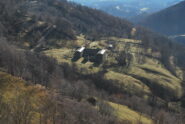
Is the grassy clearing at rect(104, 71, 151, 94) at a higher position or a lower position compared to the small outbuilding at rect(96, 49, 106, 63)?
lower

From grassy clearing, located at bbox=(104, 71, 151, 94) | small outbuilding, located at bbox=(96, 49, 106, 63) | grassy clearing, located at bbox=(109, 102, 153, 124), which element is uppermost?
small outbuilding, located at bbox=(96, 49, 106, 63)

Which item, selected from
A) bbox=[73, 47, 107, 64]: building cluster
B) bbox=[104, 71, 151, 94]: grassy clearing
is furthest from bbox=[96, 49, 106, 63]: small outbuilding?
bbox=[104, 71, 151, 94]: grassy clearing

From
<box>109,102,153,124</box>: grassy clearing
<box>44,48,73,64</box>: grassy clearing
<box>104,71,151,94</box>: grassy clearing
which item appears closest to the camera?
<box>109,102,153,124</box>: grassy clearing

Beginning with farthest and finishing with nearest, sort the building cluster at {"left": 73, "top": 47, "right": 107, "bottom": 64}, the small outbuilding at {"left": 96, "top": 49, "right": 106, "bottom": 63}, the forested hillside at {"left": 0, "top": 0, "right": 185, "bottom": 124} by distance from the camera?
1. the building cluster at {"left": 73, "top": 47, "right": 107, "bottom": 64}
2. the small outbuilding at {"left": 96, "top": 49, "right": 106, "bottom": 63}
3. the forested hillside at {"left": 0, "top": 0, "right": 185, "bottom": 124}

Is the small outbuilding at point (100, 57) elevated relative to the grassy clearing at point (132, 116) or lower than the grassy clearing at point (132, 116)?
elevated

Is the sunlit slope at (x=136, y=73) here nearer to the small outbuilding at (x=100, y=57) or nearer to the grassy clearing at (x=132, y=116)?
the small outbuilding at (x=100, y=57)

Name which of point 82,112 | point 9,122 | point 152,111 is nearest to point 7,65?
point 82,112

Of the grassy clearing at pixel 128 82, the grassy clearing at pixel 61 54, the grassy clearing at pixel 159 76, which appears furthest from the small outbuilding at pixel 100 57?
the grassy clearing at pixel 159 76

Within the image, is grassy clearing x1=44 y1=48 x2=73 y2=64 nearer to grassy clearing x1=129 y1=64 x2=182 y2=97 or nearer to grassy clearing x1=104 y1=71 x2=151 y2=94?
grassy clearing x1=104 y1=71 x2=151 y2=94

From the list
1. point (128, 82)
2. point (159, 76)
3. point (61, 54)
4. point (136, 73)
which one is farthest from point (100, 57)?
point (159, 76)

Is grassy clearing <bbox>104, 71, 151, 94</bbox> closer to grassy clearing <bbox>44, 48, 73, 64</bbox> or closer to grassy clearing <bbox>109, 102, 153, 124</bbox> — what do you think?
grassy clearing <bbox>44, 48, 73, 64</bbox>

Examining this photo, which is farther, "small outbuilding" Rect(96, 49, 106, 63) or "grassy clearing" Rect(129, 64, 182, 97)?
"small outbuilding" Rect(96, 49, 106, 63)
